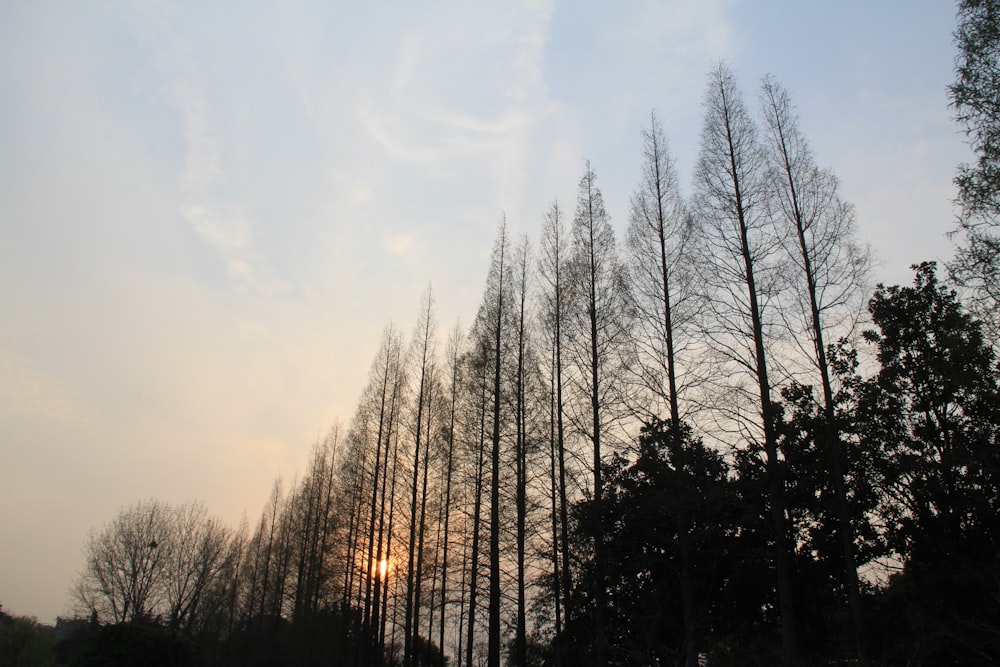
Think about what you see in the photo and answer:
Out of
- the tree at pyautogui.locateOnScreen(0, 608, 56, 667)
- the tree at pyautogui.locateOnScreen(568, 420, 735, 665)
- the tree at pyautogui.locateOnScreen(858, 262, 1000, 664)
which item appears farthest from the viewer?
the tree at pyautogui.locateOnScreen(0, 608, 56, 667)

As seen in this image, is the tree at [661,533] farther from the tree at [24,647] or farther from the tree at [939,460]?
the tree at [24,647]

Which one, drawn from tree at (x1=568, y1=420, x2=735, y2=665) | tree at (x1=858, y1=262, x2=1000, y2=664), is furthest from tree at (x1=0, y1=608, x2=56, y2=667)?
tree at (x1=858, y1=262, x2=1000, y2=664)

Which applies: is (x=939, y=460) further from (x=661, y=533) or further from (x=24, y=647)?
(x=24, y=647)

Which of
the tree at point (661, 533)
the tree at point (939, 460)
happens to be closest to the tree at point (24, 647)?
the tree at point (661, 533)

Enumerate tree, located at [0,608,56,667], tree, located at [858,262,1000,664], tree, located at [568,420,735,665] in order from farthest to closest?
1. tree, located at [0,608,56,667]
2. tree, located at [568,420,735,665]
3. tree, located at [858,262,1000,664]

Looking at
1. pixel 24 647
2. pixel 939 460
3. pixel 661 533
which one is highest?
pixel 939 460

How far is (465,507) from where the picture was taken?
1938cm

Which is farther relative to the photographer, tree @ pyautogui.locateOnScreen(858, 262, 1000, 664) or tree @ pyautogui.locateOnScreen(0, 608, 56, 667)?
tree @ pyautogui.locateOnScreen(0, 608, 56, 667)

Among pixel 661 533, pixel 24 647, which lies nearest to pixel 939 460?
pixel 661 533

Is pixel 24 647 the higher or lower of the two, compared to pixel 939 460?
lower

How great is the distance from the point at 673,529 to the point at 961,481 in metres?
5.46

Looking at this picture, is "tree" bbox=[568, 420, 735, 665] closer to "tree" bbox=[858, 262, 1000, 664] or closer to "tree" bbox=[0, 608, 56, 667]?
→ "tree" bbox=[858, 262, 1000, 664]

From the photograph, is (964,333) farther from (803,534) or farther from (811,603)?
(811,603)

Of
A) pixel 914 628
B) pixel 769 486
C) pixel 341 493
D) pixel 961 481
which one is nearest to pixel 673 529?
pixel 769 486
